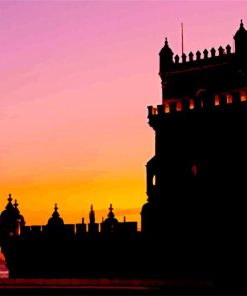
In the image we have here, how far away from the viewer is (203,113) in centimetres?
4075

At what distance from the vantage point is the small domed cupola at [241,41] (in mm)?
42500

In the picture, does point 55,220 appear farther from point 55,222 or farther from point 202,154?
point 202,154

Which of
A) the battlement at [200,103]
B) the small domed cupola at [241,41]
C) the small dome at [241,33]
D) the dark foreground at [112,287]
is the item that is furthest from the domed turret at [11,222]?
the small dome at [241,33]

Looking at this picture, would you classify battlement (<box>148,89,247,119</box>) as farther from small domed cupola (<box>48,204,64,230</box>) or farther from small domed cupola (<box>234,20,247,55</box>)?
small domed cupola (<box>48,204,64,230</box>)

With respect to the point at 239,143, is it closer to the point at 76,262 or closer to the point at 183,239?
the point at 183,239

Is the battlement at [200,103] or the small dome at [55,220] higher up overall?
the battlement at [200,103]

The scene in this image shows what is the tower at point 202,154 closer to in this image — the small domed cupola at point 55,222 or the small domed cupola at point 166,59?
the small domed cupola at point 166,59

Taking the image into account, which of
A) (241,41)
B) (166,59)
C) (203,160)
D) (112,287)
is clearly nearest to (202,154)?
(203,160)

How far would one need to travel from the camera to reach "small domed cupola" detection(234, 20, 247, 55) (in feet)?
139

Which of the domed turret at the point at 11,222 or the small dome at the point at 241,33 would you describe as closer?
the small dome at the point at 241,33

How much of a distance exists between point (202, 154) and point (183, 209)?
3.48m

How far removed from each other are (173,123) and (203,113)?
203 cm

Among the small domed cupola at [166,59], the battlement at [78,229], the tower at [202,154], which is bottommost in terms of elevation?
the battlement at [78,229]

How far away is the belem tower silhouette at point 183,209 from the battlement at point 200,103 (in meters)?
0.06
